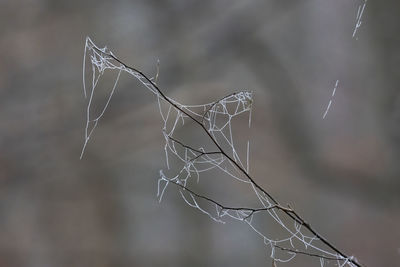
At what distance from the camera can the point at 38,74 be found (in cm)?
174

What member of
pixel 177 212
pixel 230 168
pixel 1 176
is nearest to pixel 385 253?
pixel 230 168

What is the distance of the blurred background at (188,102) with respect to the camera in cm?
170

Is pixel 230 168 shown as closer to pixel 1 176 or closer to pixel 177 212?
pixel 177 212

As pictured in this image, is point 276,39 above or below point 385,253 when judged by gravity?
above

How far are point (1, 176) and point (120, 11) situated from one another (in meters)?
0.79

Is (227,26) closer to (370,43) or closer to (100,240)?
(370,43)

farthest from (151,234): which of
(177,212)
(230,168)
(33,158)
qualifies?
(33,158)

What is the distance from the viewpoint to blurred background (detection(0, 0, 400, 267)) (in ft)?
5.57

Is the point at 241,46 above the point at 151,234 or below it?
above

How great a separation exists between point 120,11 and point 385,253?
1380 millimetres

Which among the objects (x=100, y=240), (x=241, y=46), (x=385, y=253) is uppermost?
(x=241, y=46)

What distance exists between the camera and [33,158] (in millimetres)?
1727

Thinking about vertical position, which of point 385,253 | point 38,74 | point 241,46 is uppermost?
point 241,46

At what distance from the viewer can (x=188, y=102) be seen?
5.74 feet
